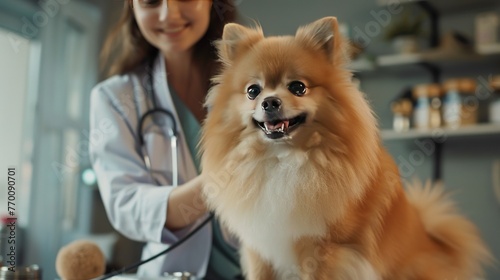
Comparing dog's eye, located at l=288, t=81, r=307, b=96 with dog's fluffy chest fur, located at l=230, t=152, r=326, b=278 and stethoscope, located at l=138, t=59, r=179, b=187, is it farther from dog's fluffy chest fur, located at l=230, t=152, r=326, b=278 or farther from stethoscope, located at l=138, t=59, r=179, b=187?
stethoscope, located at l=138, t=59, r=179, b=187

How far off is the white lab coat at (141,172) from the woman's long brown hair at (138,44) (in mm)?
19

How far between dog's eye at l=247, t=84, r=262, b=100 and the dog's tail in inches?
11.9

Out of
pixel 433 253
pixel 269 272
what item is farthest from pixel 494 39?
pixel 269 272

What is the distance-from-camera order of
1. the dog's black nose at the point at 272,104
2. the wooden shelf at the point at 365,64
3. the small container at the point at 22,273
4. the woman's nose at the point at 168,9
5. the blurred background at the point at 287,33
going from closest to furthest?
the dog's black nose at the point at 272,104 < the woman's nose at the point at 168,9 < the small container at the point at 22,273 < the blurred background at the point at 287,33 < the wooden shelf at the point at 365,64

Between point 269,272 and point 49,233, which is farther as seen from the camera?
point 49,233

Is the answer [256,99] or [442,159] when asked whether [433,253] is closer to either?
[256,99]

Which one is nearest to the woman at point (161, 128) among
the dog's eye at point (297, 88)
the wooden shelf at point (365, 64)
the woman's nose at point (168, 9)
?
the woman's nose at point (168, 9)

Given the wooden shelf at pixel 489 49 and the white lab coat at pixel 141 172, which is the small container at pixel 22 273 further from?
the wooden shelf at pixel 489 49

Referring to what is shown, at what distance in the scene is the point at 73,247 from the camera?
2.32ft

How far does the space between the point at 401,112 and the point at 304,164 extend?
0.82 meters

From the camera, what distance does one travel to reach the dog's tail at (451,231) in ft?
2.08

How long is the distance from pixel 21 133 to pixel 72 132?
3.5 inches

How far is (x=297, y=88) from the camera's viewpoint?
494 mm

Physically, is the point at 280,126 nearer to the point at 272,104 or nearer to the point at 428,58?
the point at 272,104
